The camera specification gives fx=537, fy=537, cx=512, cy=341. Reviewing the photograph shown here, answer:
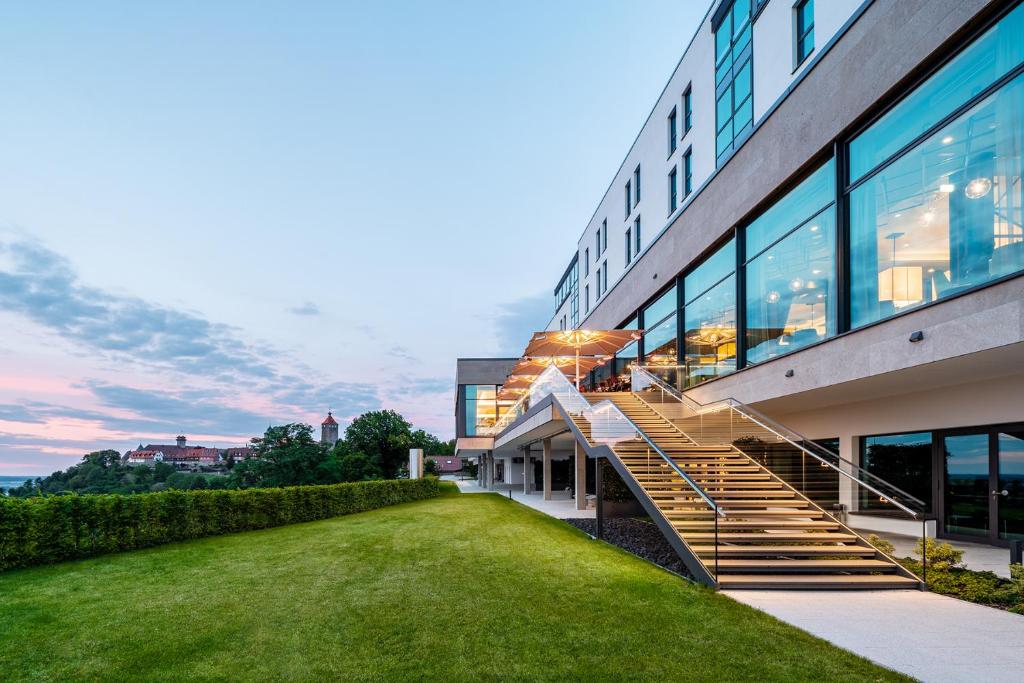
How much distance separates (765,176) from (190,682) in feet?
44.9

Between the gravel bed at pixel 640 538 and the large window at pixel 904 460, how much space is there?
5.46m

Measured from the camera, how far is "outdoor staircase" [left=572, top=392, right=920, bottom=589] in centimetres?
717

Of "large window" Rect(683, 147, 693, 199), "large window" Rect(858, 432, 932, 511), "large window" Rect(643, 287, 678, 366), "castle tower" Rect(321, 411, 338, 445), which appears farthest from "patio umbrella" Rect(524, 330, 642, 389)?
"castle tower" Rect(321, 411, 338, 445)

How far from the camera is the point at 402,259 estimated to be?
117 m

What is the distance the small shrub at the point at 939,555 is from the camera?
7.11 m

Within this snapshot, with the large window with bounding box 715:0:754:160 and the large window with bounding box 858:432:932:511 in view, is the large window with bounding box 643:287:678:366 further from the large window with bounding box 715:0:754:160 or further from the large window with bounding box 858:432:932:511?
the large window with bounding box 858:432:932:511

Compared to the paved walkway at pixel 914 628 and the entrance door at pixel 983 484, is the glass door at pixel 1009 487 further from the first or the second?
the paved walkway at pixel 914 628

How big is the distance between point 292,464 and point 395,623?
31319 millimetres

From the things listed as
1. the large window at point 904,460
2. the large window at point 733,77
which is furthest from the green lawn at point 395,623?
the large window at point 733,77

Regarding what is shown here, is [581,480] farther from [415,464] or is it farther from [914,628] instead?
[415,464]

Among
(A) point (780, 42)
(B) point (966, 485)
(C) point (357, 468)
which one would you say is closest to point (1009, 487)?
(B) point (966, 485)

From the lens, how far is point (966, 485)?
1081 cm

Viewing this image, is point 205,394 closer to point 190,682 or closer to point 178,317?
point 178,317

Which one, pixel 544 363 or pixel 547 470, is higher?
pixel 544 363
